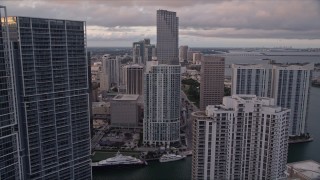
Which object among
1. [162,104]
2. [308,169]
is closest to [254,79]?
[162,104]

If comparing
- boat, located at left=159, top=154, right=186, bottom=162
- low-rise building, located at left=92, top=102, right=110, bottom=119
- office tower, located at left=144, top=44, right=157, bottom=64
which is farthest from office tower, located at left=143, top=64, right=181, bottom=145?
office tower, located at left=144, top=44, right=157, bottom=64

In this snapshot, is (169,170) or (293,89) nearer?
(169,170)

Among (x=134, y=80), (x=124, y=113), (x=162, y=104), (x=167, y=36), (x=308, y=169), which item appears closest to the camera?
(x=308, y=169)

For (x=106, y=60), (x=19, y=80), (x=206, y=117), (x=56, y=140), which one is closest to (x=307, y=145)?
(x=206, y=117)

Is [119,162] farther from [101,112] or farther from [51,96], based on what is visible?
[101,112]

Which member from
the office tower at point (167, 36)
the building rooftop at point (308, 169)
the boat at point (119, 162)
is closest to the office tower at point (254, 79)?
the boat at point (119, 162)

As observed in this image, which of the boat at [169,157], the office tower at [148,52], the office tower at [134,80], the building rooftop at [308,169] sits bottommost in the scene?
the boat at [169,157]

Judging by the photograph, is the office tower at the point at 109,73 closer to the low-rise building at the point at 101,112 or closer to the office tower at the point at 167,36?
the office tower at the point at 167,36
